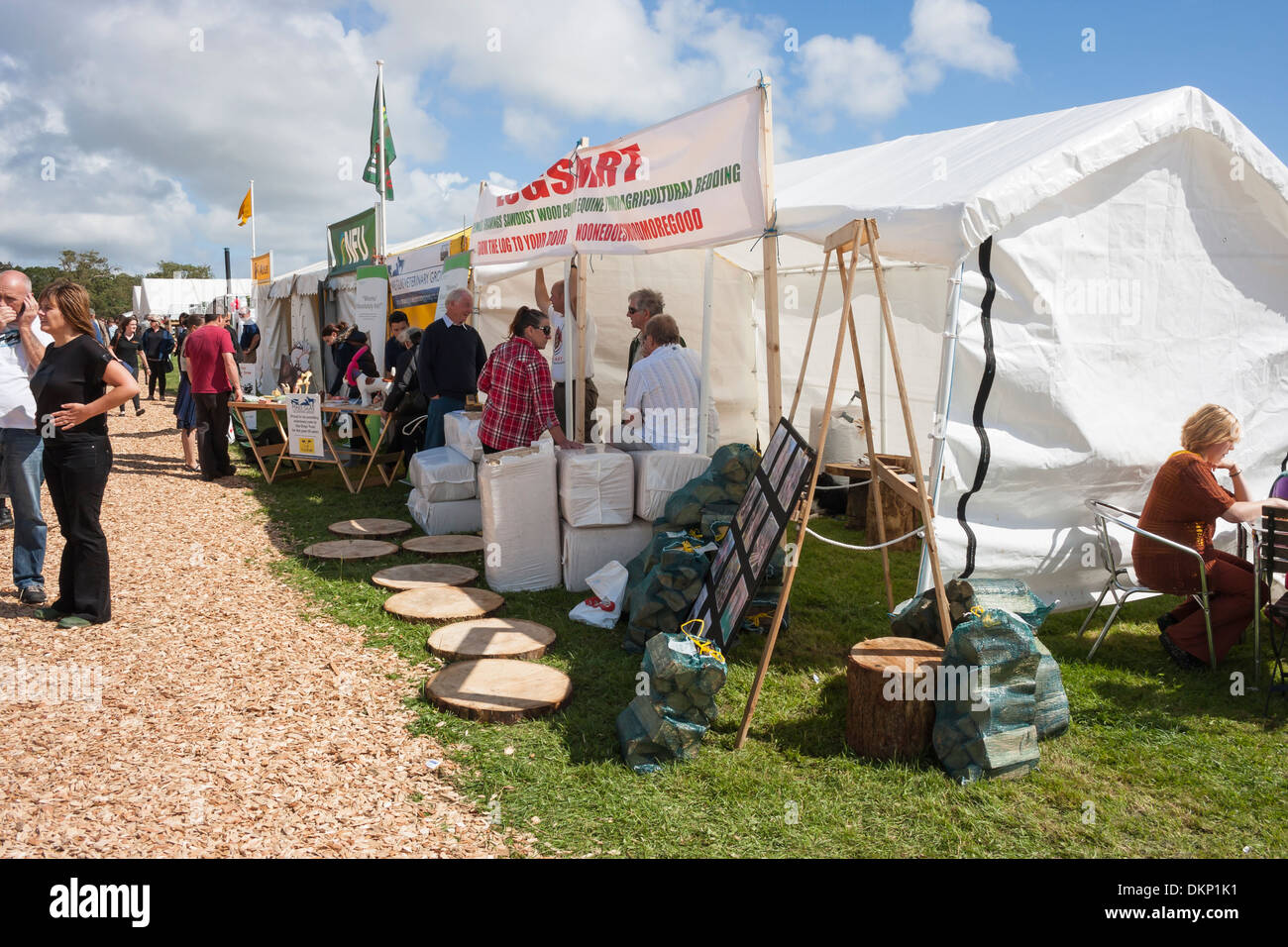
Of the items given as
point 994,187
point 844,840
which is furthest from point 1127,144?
point 844,840

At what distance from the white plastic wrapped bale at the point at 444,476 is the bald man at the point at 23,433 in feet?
8.85

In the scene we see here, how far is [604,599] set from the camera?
16.8 ft

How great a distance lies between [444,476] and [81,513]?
2.88 meters

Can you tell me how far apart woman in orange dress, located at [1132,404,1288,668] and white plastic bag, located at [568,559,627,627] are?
291cm

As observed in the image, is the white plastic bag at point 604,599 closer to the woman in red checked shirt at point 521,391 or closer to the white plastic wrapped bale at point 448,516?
the woman in red checked shirt at point 521,391

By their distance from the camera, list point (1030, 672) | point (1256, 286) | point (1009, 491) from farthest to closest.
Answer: point (1256, 286) → point (1009, 491) → point (1030, 672)

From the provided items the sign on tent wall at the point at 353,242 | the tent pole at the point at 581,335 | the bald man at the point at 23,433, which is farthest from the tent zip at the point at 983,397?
the sign on tent wall at the point at 353,242

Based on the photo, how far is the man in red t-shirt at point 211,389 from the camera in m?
9.34

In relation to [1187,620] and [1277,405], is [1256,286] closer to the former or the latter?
[1277,405]

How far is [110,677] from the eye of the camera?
13.4 feet

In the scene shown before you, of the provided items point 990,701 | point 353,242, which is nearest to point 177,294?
point 353,242

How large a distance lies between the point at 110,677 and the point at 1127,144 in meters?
6.20

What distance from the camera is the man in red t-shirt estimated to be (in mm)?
9344

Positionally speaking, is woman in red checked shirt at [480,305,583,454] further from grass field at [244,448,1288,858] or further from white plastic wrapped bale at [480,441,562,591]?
grass field at [244,448,1288,858]
